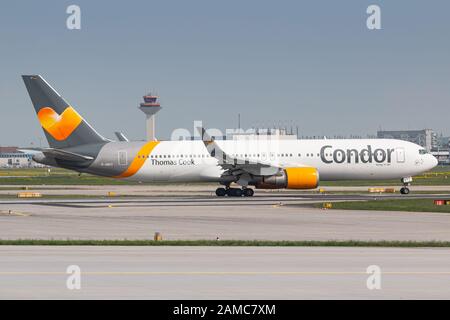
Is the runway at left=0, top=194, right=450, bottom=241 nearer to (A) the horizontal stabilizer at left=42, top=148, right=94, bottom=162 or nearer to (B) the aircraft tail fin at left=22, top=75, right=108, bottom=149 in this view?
(A) the horizontal stabilizer at left=42, top=148, right=94, bottom=162

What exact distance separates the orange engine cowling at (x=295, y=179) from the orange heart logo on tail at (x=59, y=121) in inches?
617

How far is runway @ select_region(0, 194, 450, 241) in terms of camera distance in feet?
97.3

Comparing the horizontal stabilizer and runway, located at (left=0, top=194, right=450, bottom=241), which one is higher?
the horizontal stabilizer

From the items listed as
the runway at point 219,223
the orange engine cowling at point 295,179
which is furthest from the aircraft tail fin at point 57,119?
the orange engine cowling at point 295,179

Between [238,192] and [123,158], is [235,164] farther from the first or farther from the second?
[123,158]

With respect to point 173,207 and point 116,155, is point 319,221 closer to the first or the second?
point 173,207

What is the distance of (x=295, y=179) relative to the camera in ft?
189

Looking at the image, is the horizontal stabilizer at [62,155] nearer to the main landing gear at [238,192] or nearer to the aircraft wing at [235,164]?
the aircraft wing at [235,164]

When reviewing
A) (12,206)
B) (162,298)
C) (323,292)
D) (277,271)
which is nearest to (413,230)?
(277,271)

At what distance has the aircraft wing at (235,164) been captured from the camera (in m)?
58.3

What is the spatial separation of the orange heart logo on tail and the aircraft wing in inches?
400

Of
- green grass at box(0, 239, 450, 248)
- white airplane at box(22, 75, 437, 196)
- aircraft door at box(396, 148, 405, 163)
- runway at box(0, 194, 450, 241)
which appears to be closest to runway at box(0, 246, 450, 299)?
green grass at box(0, 239, 450, 248)

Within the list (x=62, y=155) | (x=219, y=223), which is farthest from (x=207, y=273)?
(x=62, y=155)

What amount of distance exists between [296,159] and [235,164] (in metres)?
5.41
